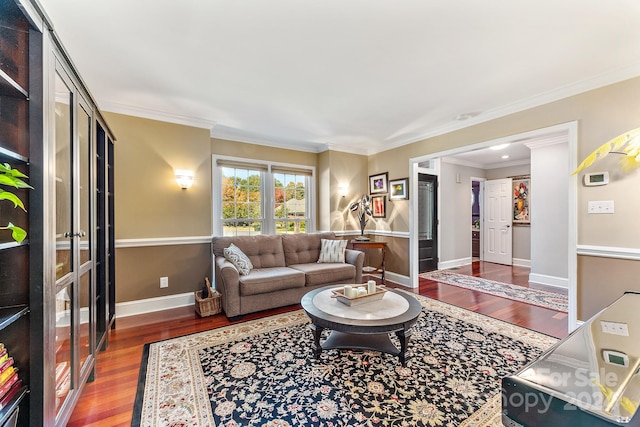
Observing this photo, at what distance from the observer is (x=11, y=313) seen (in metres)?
1.04

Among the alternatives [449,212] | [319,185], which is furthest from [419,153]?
[449,212]

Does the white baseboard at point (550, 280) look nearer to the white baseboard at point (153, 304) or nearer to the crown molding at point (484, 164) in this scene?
the crown molding at point (484, 164)

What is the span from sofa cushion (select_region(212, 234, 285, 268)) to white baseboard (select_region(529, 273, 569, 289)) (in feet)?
14.8

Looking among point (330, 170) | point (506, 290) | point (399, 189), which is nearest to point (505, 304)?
point (506, 290)

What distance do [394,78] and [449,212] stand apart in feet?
14.1

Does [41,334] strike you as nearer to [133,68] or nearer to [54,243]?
[54,243]

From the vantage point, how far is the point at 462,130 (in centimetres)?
371

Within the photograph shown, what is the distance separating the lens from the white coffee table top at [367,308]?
202 cm

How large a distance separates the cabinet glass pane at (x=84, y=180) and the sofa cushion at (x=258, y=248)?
1.69 meters

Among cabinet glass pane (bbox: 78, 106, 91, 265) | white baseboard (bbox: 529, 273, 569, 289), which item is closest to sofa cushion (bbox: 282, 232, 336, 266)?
cabinet glass pane (bbox: 78, 106, 91, 265)

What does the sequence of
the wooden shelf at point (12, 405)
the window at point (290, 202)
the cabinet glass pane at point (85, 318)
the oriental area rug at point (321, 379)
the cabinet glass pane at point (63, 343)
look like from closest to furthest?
1. the wooden shelf at point (12, 405)
2. the cabinet glass pane at point (63, 343)
3. the oriental area rug at point (321, 379)
4. the cabinet glass pane at point (85, 318)
5. the window at point (290, 202)

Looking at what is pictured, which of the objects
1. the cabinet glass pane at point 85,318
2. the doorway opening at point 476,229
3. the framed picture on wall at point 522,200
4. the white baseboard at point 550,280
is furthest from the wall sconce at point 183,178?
the framed picture on wall at point 522,200

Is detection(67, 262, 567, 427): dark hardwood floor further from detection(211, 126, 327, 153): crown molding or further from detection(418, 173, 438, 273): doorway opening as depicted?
detection(211, 126, 327, 153): crown molding

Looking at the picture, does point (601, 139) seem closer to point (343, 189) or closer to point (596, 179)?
point (596, 179)
